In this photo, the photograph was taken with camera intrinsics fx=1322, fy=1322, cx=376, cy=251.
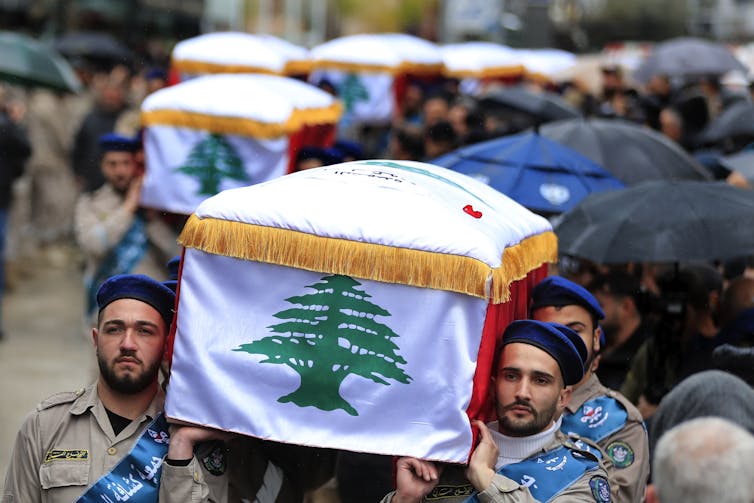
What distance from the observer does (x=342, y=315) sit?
4051 mm

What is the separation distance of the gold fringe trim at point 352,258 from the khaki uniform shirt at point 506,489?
0.54 metres

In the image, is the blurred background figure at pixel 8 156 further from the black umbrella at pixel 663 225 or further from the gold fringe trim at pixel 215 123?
the black umbrella at pixel 663 225

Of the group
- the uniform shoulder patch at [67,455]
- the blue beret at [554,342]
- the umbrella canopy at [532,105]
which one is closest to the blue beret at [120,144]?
the uniform shoulder patch at [67,455]

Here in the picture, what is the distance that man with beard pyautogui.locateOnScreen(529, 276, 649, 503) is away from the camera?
14.9ft

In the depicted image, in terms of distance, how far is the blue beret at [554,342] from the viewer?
4137mm

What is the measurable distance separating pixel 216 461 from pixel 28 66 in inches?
275

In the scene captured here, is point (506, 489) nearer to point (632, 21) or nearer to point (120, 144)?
point (120, 144)

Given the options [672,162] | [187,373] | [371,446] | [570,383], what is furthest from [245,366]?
[672,162]

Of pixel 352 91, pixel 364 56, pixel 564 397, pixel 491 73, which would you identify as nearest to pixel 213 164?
pixel 564 397

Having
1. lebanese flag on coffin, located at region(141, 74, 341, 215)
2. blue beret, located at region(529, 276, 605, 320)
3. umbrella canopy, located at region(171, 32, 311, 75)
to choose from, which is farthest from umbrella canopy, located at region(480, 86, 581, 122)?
blue beret, located at region(529, 276, 605, 320)

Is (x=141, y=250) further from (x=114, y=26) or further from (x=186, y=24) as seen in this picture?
(x=186, y=24)

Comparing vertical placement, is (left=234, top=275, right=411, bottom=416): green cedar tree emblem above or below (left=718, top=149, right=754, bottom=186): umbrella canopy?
above

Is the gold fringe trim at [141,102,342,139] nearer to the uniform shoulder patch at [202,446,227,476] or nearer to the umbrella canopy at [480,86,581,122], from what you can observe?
the uniform shoulder patch at [202,446,227,476]

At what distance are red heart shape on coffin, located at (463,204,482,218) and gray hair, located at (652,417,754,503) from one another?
53.3 inches
